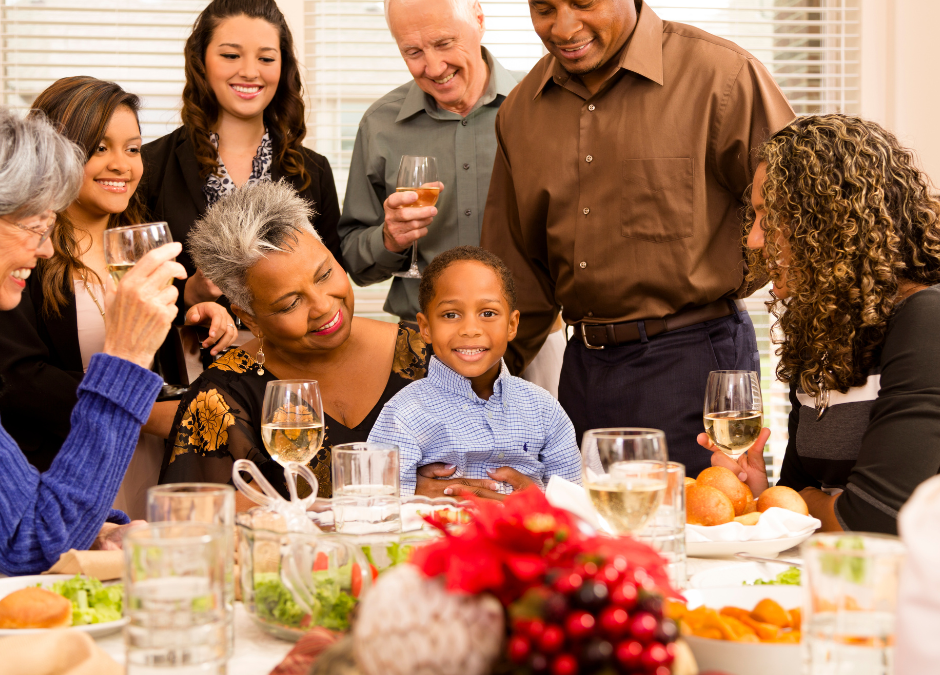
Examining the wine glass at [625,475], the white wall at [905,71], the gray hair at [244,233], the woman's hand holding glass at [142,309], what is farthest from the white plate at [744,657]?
the white wall at [905,71]

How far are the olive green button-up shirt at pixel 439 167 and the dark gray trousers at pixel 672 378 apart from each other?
770 mm

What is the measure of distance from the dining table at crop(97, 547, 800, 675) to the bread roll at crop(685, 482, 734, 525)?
28.4 inches

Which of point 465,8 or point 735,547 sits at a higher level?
point 465,8

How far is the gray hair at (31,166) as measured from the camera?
1484 mm

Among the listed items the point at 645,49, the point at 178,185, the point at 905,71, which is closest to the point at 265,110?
the point at 178,185

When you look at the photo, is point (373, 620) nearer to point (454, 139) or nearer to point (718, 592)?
point (718, 592)

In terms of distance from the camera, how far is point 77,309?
2.48m

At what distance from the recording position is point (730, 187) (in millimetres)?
2541

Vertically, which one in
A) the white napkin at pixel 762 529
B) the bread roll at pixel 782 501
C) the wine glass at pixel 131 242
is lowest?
the white napkin at pixel 762 529

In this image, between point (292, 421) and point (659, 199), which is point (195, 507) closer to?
point (292, 421)

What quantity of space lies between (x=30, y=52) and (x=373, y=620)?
4.24 meters

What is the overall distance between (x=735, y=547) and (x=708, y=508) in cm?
11

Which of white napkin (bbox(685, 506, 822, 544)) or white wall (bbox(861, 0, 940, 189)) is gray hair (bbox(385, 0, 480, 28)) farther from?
white wall (bbox(861, 0, 940, 189))

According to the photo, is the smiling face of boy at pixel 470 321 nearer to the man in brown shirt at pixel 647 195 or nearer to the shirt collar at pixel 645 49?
the man in brown shirt at pixel 647 195
